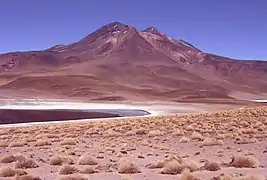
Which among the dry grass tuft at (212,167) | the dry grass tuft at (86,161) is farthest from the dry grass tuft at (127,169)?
the dry grass tuft at (86,161)

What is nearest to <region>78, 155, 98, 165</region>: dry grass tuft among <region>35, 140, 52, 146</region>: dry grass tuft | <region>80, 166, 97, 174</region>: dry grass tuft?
<region>80, 166, 97, 174</region>: dry grass tuft

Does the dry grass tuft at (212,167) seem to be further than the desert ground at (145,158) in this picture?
Yes

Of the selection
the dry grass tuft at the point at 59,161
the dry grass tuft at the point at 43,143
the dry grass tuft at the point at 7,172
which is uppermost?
the dry grass tuft at the point at 7,172

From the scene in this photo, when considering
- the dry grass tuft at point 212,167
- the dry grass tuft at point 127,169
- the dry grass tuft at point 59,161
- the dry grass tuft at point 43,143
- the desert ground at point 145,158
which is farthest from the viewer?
the dry grass tuft at point 43,143

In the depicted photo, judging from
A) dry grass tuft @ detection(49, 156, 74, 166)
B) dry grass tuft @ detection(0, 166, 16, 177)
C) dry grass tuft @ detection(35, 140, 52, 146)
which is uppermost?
dry grass tuft @ detection(0, 166, 16, 177)

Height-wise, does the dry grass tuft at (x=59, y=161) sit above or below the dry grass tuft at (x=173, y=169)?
below

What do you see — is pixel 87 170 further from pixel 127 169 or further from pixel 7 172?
pixel 7 172

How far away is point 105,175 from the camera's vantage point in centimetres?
1273

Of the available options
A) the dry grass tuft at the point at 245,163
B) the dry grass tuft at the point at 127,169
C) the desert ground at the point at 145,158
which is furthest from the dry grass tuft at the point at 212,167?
the dry grass tuft at the point at 127,169

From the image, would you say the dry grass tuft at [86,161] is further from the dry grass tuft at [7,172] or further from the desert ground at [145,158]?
the dry grass tuft at [7,172]

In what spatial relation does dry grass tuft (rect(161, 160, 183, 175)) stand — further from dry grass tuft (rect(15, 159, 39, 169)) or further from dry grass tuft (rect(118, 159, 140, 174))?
dry grass tuft (rect(15, 159, 39, 169))

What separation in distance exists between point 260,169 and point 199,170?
1779mm

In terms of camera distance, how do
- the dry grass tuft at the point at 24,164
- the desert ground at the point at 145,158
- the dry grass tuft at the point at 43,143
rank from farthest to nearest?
the dry grass tuft at the point at 43,143, the dry grass tuft at the point at 24,164, the desert ground at the point at 145,158

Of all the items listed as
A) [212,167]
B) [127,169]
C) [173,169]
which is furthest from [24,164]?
[212,167]
